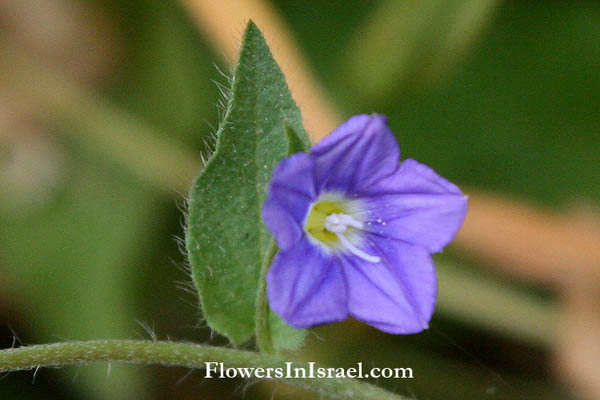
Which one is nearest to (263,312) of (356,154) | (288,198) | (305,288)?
(305,288)

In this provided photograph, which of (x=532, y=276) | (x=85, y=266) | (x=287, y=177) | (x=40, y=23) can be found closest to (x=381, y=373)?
(x=532, y=276)

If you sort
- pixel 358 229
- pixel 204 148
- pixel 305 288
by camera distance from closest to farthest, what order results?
pixel 305 288 < pixel 358 229 < pixel 204 148

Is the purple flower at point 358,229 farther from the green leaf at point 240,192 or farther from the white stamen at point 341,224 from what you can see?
the green leaf at point 240,192

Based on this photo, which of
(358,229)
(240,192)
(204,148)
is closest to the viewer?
(240,192)

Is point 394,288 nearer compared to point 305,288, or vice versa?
point 305,288

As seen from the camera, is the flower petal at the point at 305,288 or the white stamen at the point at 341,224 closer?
the flower petal at the point at 305,288

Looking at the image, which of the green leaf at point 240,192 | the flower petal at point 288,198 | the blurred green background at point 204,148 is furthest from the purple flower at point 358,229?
the blurred green background at point 204,148

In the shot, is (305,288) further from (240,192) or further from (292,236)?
(240,192)

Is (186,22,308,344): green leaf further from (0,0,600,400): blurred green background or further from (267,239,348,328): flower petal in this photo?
(0,0,600,400): blurred green background
